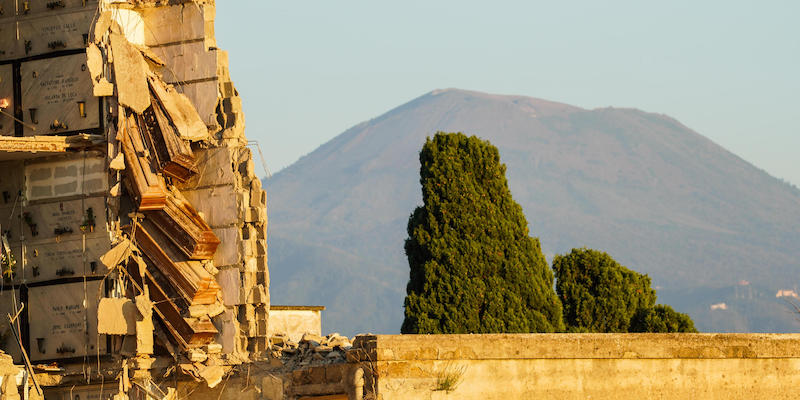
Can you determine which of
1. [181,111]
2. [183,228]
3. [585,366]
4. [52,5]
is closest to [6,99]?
[52,5]

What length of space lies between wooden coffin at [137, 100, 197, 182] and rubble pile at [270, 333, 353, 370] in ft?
14.4

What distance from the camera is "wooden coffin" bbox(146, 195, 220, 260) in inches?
1190

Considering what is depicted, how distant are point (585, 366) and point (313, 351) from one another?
5911 mm

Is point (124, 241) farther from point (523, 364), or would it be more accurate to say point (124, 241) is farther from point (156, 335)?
point (523, 364)

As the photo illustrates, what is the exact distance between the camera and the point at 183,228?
30266 mm

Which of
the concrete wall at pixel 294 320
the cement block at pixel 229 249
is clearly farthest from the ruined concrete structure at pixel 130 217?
the concrete wall at pixel 294 320

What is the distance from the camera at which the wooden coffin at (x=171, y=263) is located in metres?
30.0

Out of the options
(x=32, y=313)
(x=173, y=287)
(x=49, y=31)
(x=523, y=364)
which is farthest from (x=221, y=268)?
(x=523, y=364)

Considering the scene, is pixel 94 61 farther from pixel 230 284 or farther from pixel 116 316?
pixel 230 284

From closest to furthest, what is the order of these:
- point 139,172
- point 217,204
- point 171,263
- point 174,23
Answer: point 139,172, point 171,263, point 217,204, point 174,23

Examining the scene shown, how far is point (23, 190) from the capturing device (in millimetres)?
30172

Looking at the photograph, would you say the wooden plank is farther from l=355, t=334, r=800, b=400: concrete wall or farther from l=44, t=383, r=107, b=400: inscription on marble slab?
l=355, t=334, r=800, b=400: concrete wall

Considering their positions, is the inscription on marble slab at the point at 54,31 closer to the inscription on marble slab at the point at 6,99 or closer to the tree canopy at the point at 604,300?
the inscription on marble slab at the point at 6,99

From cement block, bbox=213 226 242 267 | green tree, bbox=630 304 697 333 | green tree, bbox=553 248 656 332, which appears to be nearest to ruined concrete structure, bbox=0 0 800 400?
cement block, bbox=213 226 242 267
